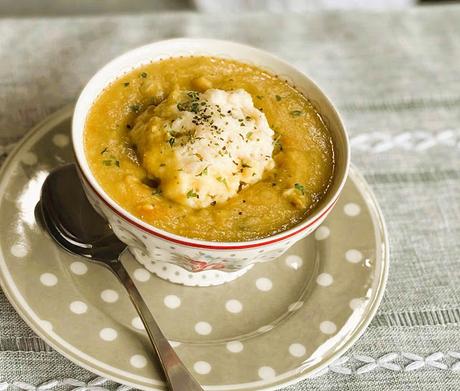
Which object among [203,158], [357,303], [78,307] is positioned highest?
[203,158]

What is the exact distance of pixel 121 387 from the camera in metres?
1.55

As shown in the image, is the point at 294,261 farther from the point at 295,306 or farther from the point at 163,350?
the point at 163,350

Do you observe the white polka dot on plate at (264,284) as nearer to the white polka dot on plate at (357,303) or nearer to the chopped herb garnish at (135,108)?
the white polka dot on plate at (357,303)

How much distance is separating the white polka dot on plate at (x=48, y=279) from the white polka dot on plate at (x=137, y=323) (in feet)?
0.72

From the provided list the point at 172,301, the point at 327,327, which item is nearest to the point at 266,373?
the point at 327,327

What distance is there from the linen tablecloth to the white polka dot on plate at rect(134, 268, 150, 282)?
0.28m

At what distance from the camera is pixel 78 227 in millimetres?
1734

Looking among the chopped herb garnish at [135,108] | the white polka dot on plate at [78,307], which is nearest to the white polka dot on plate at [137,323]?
the white polka dot on plate at [78,307]

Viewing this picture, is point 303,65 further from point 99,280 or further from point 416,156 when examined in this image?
point 99,280

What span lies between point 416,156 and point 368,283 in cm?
72

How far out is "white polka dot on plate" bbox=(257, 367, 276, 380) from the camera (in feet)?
4.90

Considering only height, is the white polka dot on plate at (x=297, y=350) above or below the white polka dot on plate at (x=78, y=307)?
below

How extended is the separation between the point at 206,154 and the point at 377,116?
3.42ft

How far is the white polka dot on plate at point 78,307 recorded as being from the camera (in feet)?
5.12
